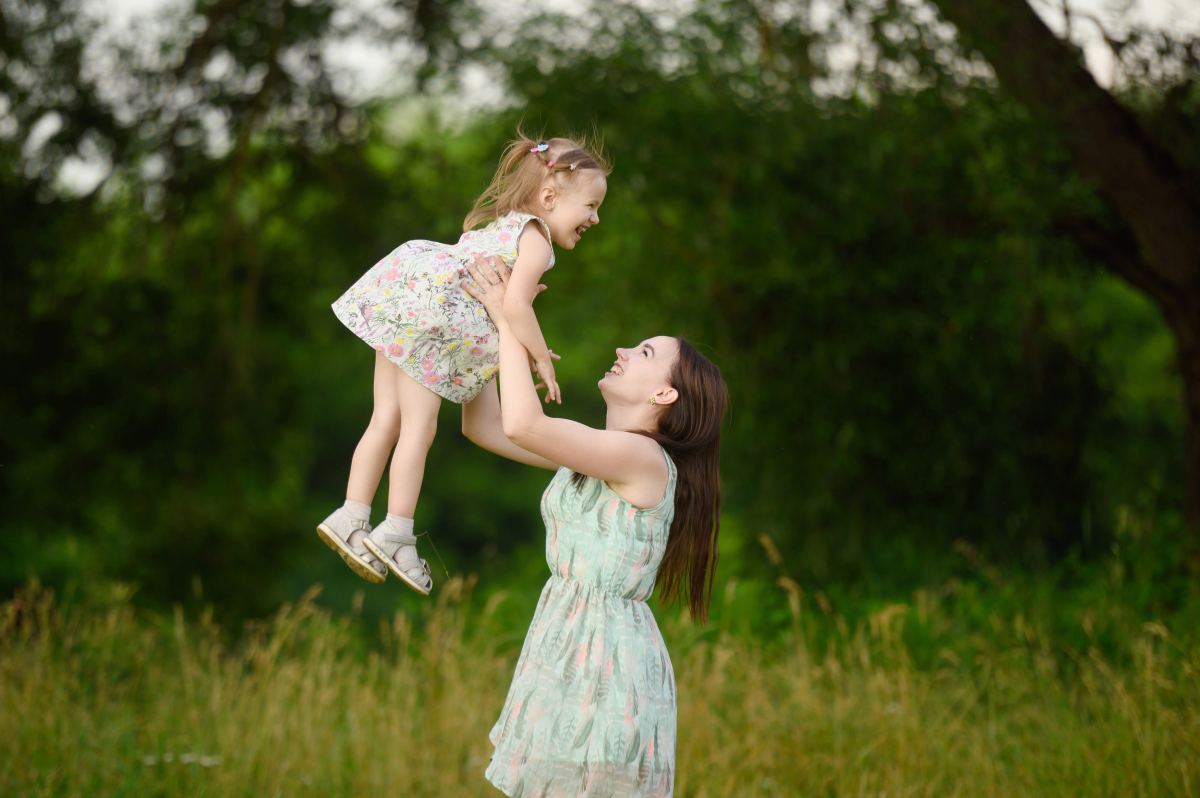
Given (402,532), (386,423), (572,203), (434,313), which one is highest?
(572,203)

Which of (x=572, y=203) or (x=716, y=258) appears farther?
(x=716, y=258)

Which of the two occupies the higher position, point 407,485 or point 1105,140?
point 1105,140

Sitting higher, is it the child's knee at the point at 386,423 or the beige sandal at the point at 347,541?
the child's knee at the point at 386,423

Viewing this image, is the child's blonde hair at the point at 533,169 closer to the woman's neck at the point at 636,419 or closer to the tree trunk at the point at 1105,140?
the woman's neck at the point at 636,419

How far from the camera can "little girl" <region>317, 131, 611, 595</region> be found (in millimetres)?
1823

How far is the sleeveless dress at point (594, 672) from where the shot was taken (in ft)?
6.09

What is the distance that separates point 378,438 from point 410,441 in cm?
9

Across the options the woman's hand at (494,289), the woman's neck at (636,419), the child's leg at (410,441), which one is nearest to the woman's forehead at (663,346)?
the woman's neck at (636,419)

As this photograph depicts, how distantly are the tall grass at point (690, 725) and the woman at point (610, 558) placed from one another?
1460 mm

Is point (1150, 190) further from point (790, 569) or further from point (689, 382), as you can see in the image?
point (689, 382)

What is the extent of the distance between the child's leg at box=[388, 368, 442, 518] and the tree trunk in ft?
10.9

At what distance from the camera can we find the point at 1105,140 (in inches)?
173

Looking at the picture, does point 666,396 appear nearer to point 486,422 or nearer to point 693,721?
point 486,422

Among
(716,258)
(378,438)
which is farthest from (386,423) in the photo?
(716,258)
